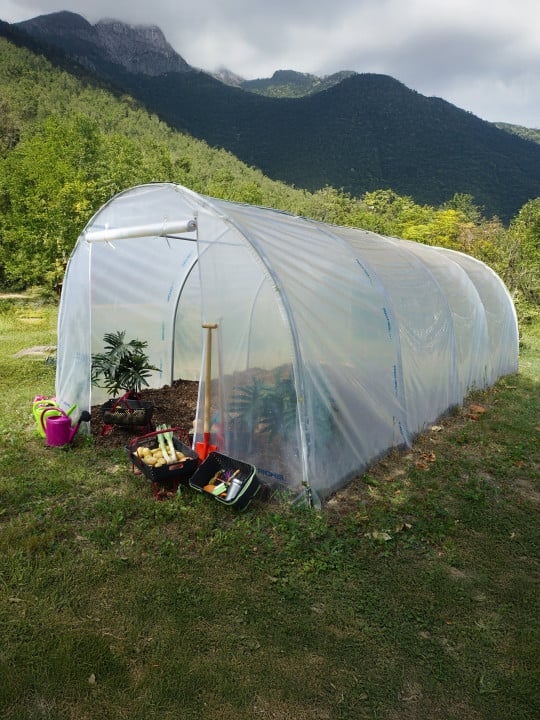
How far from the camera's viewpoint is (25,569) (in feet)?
11.2

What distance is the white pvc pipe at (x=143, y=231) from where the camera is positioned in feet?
15.6

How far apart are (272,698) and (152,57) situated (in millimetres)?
143542

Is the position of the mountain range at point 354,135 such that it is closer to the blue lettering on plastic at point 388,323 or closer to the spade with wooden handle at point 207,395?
the blue lettering on plastic at point 388,323

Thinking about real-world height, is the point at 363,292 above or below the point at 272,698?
above

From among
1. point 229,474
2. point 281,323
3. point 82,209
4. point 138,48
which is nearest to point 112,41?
point 138,48

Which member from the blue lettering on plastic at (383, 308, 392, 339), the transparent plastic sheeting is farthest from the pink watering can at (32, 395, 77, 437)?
the blue lettering on plastic at (383, 308, 392, 339)

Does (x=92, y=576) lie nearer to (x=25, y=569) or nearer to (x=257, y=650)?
(x=25, y=569)

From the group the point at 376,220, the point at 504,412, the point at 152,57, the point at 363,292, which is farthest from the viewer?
the point at 152,57

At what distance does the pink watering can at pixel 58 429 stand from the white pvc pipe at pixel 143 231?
6.85ft

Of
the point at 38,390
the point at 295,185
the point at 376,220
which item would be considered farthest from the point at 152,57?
the point at 38,390

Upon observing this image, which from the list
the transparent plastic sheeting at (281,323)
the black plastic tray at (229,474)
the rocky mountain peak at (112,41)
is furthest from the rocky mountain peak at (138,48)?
the black plastic tray at (229,474)

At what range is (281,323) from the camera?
14.9 ft

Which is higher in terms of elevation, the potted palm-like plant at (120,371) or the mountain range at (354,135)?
the mountain range at (354,135)

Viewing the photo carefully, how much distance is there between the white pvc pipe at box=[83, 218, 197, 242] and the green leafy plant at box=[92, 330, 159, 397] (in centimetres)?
146
